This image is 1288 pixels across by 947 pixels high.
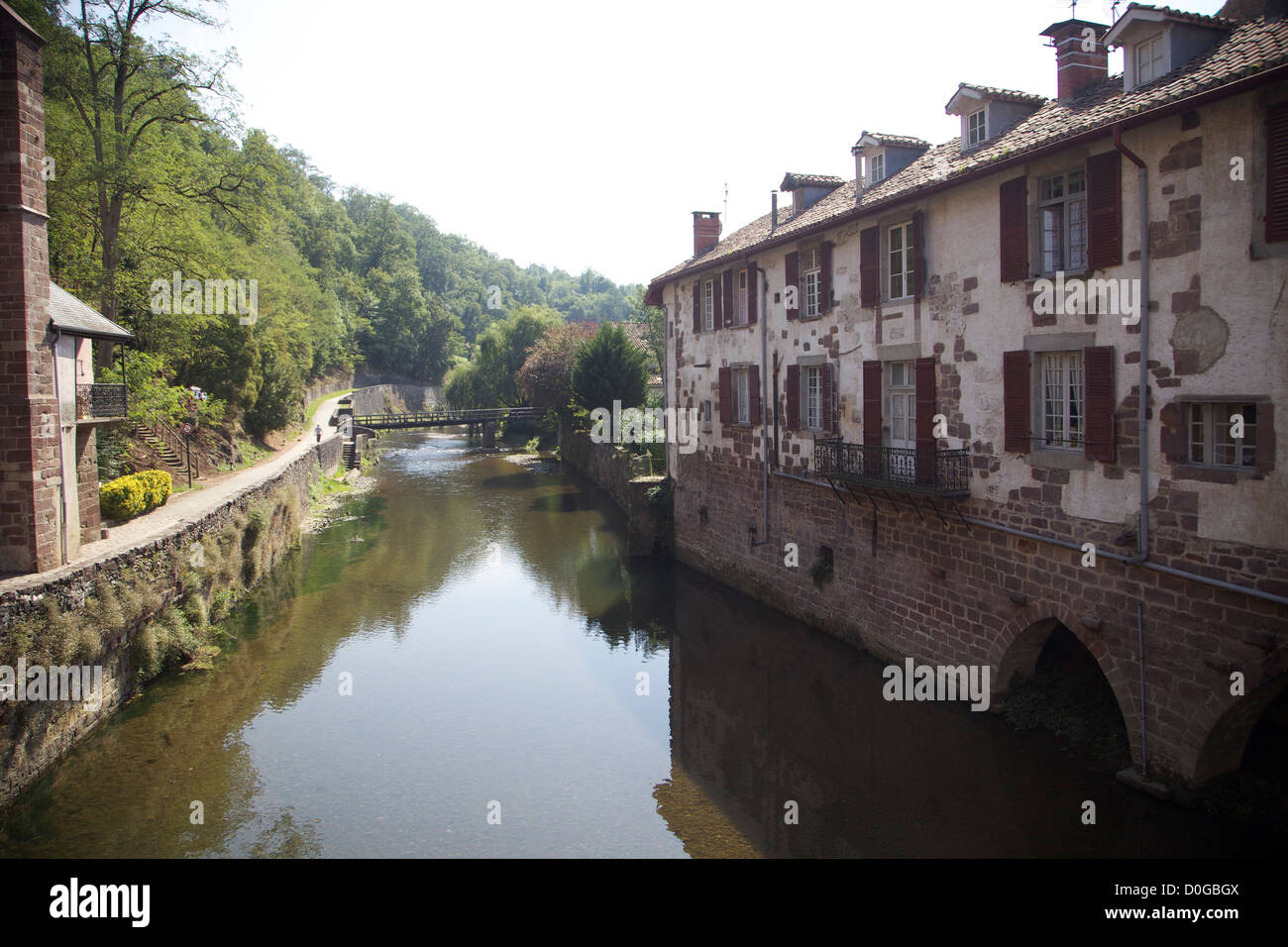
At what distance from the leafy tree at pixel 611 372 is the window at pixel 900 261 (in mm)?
23825

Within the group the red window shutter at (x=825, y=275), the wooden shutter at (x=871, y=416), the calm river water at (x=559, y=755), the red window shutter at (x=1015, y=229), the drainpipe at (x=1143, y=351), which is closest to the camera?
the drainpipe at (x=1143, y=351)

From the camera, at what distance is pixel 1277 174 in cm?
821

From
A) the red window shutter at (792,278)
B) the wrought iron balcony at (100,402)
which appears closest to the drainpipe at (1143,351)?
the red window shutter at (792,278)

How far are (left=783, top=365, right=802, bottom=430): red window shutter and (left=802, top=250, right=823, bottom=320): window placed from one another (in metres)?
1.14

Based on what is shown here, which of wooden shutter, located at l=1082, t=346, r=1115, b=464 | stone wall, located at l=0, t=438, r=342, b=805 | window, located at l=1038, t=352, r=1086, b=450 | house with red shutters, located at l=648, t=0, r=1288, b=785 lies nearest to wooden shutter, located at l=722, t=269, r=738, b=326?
house with red shutters, located at l=648, t=0, r=1288, b=785

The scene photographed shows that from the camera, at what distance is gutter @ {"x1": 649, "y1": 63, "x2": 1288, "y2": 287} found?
322 inches

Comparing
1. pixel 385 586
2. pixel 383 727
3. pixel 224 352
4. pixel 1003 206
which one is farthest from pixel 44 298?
pixel 224 352

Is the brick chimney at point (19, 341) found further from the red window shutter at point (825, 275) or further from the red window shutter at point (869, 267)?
the red window shutter at point (869, 267)

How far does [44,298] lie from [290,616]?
825 centimetres

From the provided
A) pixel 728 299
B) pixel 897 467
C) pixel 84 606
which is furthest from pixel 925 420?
pixel 84 606

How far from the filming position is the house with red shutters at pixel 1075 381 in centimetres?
862

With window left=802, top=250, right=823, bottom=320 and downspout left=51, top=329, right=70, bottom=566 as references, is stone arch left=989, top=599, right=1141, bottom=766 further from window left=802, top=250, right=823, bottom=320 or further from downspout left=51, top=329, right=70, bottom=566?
downspout left=51, top=329, right=70, bottom=566

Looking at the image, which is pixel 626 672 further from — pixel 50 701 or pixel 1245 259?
pixel 1245 259

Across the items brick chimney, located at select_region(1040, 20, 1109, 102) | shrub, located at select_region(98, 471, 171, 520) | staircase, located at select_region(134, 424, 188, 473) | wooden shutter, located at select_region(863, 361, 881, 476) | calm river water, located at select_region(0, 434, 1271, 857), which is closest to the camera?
calm river water, located at select_region(0, 434, 1271, 857)
